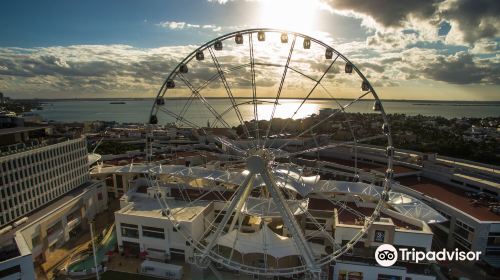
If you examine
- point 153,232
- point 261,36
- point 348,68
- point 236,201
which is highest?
point 261,36

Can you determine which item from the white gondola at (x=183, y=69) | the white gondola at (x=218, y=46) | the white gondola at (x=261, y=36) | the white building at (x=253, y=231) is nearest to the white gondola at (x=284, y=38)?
the white gondola at (x=261, y=36)

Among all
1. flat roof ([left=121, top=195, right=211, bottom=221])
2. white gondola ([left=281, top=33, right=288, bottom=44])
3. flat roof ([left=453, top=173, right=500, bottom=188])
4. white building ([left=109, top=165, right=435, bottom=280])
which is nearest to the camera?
white gondola ([left=281, top=33, right=288, bottom=44])

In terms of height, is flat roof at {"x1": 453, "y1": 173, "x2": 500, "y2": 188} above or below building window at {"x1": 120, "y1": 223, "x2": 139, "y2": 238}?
above

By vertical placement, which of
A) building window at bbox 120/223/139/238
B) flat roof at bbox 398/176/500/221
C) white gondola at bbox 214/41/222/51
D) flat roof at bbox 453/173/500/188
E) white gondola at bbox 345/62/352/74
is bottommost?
building window at bbox 120/223/139/238

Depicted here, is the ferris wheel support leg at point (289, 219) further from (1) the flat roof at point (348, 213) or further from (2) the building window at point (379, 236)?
(2) the building window at point (379, 236)

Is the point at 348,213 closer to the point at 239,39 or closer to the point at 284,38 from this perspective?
the point at 284,38

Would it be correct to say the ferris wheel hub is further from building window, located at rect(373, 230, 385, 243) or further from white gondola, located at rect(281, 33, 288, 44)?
building window, located at rect(373, 230, 385, 243)

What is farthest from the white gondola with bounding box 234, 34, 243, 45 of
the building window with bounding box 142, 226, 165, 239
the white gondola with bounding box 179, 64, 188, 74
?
the building window with bounding box 142, 226, 165, 239

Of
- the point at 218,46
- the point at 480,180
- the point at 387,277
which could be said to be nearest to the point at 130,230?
the point at 218,46

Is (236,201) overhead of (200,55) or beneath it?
beneath
